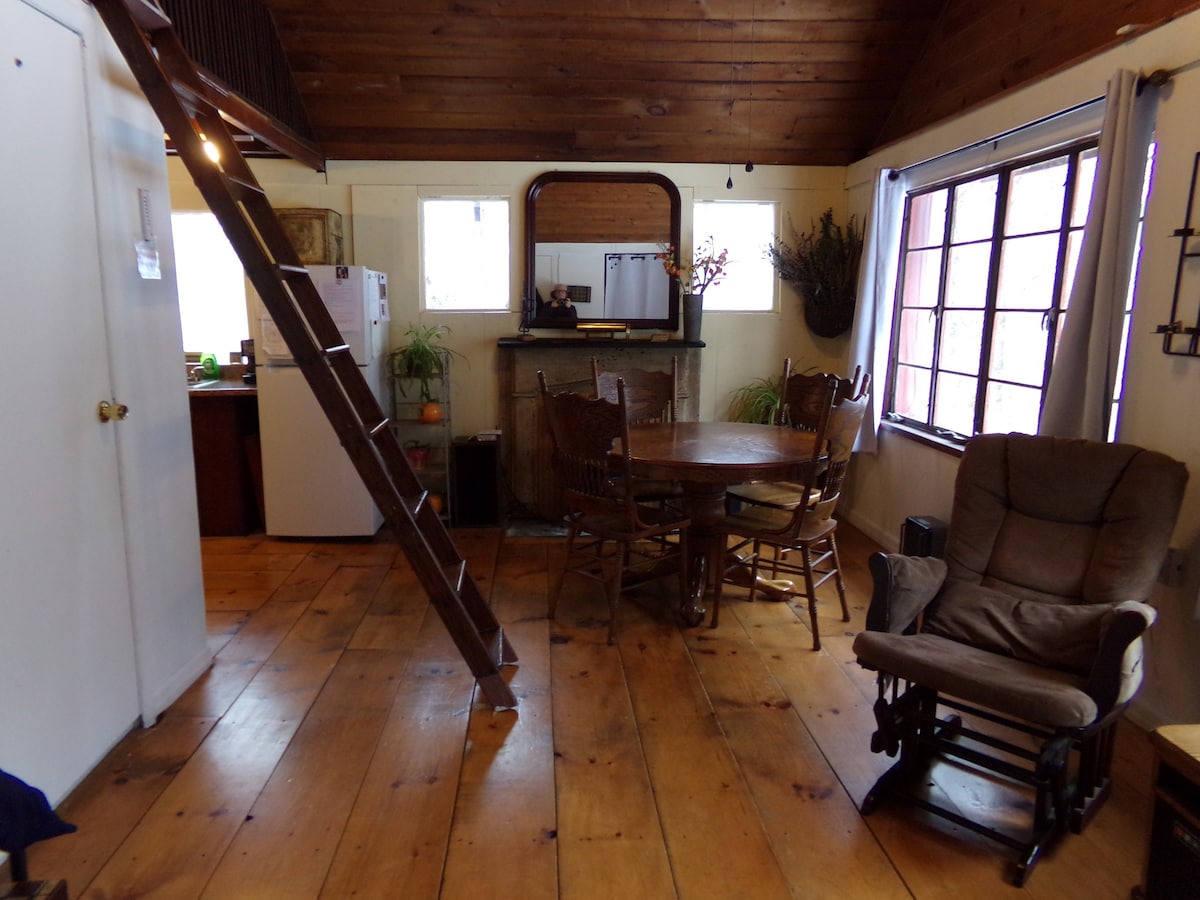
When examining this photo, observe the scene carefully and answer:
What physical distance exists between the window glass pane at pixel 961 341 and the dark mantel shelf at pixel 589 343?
1.39 meters

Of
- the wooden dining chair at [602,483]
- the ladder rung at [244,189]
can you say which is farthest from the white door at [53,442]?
the wooden dining chair at [602,483]

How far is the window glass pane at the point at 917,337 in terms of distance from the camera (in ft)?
13.4

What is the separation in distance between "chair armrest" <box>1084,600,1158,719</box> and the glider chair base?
8 cm

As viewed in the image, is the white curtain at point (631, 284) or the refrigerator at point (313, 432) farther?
the white curtain at point (631, 284)

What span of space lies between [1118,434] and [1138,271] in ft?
1.76

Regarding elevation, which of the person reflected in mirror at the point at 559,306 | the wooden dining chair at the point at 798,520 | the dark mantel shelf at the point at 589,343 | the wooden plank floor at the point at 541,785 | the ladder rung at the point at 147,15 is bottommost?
the wooden plank floor at the point at 541,785

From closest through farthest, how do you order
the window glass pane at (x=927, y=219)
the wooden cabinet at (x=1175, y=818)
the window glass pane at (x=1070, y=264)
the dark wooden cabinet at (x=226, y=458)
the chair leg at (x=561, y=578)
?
the wooden cabinet at (x=1175, y=818) → the window glass pane at (x=1070, y=264) → the chair leg at (x=561, y=578) → the window glass pane at (x=927, y=219) → the dark wooden cabinet at (x=226, y=458)

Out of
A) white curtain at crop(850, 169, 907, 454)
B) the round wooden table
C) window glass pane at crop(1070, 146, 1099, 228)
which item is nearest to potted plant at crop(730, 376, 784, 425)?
white curtain at crop(850, 169, 907, 454)

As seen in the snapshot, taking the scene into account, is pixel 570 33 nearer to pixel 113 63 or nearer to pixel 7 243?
pixel 113 63

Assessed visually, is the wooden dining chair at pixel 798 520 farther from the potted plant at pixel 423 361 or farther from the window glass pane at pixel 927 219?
the potted plant at pixel 423 361

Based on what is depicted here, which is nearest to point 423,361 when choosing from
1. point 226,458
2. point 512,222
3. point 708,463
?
point 512,222

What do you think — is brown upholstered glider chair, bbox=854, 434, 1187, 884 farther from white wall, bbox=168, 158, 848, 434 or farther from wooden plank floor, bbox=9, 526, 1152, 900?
white wall, bbox=168, 158, 848, 434

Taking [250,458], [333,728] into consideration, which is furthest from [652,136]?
[333,728]

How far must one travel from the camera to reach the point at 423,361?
461 cm
